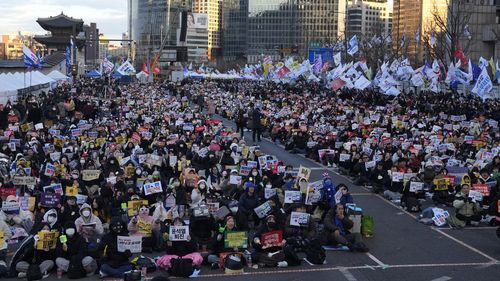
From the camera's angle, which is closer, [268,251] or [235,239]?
[268,251]

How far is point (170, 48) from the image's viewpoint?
125688mm

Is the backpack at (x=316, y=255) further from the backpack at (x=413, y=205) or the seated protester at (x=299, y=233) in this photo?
the backpack at (x=413, y=205)

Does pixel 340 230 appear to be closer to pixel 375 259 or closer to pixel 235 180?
pixel 375 259

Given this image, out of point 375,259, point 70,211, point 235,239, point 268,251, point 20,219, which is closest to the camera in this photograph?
point 268,251

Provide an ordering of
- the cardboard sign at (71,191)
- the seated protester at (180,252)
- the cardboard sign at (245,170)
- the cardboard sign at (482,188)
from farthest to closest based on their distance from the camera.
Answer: the cardboard sign at (245,170) < the cardboard sign at (482,188) < the cardboard sign at (71,191) < the seated protester at (180,252)

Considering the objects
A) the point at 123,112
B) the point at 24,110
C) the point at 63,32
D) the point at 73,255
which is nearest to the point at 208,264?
the point at 73,255

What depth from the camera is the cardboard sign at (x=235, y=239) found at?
12148mm

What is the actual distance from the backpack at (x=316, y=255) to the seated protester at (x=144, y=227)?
295 centimetres

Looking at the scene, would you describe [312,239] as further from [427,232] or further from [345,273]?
[427,232]

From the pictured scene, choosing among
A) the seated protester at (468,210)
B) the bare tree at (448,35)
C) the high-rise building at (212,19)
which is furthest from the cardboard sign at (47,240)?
the high-rise building at (212,19)

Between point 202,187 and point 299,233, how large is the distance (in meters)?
3.04

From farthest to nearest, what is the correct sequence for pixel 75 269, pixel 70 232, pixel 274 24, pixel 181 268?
pixel 274 24
pixel 70 232
pixel 181 268
pixel 75 269

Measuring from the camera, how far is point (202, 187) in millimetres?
15344

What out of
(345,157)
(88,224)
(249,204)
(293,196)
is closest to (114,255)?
(88,224)
